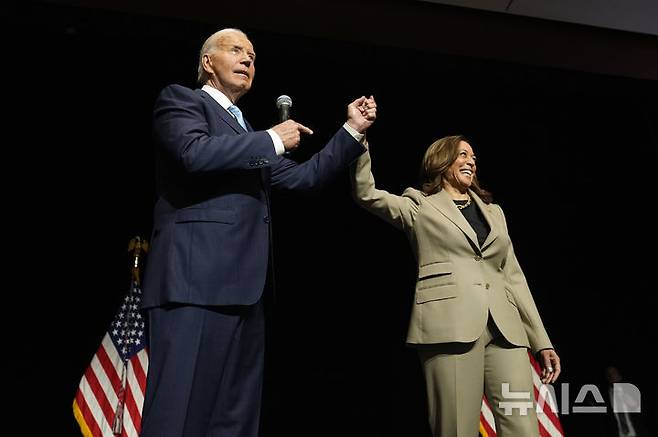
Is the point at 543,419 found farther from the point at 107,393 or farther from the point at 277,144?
the point at 277,144

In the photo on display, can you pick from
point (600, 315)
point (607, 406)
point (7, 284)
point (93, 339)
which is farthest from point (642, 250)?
point (7, 284)

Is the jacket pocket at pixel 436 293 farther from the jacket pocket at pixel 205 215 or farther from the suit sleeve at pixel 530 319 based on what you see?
the jacket pocket at pixel 205 215

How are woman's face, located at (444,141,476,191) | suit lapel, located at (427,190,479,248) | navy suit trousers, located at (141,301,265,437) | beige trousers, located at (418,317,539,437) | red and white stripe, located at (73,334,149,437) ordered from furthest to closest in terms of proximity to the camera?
red and white stripe, located at (73,334,149,437), woman's face, located at (444,141,476,191), suit lapel, located at (427,190,479,248), beige trousers, located at (418,317,539,437), navy suit trousers, located at (141,301,265,437)

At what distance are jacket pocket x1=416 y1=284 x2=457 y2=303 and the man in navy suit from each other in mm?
803

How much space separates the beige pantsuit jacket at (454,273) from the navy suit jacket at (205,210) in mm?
812

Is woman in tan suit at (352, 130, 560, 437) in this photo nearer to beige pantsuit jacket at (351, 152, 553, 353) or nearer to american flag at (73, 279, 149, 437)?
beige pantsuit jacket at (351, 152, 553, 353)

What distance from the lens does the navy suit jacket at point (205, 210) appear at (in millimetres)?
1485

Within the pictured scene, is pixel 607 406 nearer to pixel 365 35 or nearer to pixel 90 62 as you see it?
pixel 365 35

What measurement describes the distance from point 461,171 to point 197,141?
133 centimetres

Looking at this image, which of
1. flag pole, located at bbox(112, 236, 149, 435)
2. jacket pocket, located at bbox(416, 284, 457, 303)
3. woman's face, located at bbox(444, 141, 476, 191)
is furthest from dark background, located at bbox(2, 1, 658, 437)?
jacket pocket, located at bbox(416, 284, 457, 303)

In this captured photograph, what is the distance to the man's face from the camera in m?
1.80

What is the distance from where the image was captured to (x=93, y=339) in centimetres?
345

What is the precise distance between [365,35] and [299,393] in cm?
200

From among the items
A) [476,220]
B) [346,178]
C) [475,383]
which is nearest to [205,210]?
[475,383]
